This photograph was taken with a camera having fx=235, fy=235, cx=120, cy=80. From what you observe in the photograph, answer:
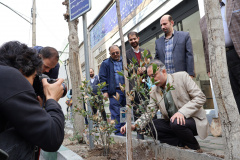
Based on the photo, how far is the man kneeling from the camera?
2.60 meters

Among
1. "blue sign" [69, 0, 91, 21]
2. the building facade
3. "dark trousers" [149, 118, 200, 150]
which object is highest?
the building facade

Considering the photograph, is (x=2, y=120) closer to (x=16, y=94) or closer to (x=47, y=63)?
(x=16, y=94)

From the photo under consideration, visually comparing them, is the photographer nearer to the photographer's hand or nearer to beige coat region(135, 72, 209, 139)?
the photographer's hand

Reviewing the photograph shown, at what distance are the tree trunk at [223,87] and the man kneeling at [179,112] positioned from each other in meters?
0.95

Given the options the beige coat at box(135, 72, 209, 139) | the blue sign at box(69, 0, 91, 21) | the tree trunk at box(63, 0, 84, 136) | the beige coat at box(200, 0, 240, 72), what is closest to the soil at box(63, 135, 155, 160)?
the beige coat at box(135, 72, 209, 139)

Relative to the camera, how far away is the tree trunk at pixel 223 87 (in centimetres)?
149

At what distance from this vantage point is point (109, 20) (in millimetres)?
11312

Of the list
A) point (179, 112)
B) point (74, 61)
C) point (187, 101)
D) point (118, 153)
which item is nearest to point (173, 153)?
point (179, 112)

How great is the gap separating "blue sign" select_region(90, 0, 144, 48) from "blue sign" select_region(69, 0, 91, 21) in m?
5.20

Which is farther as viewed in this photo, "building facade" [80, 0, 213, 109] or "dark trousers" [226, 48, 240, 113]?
"building facade" [80, 0, 213, 109]

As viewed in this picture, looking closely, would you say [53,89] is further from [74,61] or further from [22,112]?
[74,61]

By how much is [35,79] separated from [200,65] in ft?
17.1

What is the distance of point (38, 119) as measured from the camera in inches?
45.0

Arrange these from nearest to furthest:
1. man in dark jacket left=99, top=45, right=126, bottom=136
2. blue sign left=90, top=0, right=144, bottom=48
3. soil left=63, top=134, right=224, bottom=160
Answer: soil left=63, top=134, right=224, bottom=160, man in dark jacket left=99, top=45, right=126, bottom=136, blue sign left=90, top=0, right=144, bottom=48
